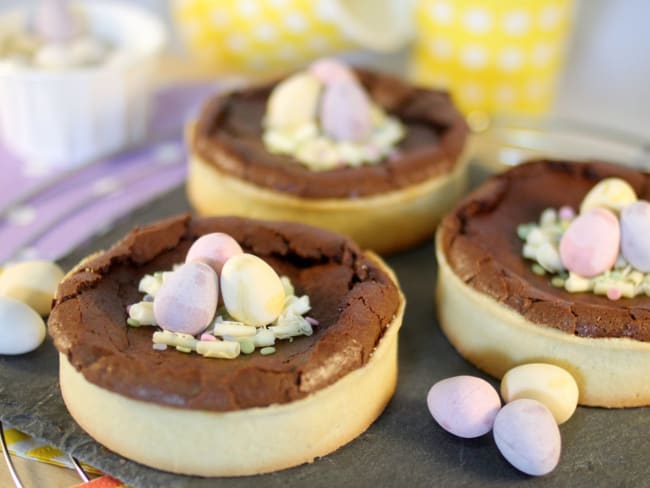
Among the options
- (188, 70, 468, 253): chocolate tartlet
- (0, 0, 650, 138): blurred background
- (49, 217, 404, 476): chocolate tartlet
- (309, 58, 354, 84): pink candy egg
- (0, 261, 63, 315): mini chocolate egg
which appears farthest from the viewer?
(0, 0, 650, 138): blurred background

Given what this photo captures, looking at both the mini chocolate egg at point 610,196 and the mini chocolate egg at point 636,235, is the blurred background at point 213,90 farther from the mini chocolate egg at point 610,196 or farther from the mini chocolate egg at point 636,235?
the mini chocolate egg at point 636,235

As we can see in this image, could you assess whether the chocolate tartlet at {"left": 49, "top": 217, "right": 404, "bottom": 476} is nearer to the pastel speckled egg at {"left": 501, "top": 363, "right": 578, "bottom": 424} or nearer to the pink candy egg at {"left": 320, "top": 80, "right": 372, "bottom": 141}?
the pastel speckled egg at {"left": 501, "top": 363, "right": 578, "bottom": 424}

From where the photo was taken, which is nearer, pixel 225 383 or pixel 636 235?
pixel 225 383

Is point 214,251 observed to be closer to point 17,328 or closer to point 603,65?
point 17,328

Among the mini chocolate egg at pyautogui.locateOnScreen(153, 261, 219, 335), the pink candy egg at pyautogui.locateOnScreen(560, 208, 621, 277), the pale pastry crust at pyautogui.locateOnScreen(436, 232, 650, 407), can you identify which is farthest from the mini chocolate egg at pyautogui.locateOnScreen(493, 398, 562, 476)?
the mini chocolate egg at pyautogui.locateOnScreen(153, 261, 219, 335)

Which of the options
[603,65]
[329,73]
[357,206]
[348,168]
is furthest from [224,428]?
[603,65]

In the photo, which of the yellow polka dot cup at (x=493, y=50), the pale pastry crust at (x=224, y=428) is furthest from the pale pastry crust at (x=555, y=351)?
the yellow polka dot cup at (x=493, y=50)
